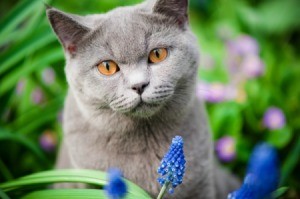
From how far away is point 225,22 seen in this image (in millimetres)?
3768

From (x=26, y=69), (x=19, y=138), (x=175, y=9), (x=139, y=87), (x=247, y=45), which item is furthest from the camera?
(x=247, y=45)

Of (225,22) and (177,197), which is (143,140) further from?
(225,22)

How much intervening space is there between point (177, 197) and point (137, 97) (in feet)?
1.71

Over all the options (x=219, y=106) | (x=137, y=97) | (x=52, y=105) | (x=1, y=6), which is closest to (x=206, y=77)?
(x=219, y=106)

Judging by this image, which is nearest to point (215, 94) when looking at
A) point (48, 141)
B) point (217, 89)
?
point (217, 89)

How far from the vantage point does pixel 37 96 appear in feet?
10.1

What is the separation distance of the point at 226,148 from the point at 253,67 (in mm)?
655

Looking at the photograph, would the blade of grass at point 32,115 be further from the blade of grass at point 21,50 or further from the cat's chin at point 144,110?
the cat's chin at point 144,110

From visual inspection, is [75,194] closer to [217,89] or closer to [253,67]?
[217,89]

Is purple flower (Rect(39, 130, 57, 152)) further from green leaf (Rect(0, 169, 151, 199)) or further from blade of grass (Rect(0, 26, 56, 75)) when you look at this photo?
green leaf (Rect(0, 169, 151, 199))

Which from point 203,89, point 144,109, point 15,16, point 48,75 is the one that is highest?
point 48,75

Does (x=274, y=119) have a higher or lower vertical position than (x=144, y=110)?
higher

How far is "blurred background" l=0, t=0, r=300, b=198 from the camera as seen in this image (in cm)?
248

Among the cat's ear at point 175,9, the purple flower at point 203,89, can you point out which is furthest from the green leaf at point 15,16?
the purple flower at point 203,89
